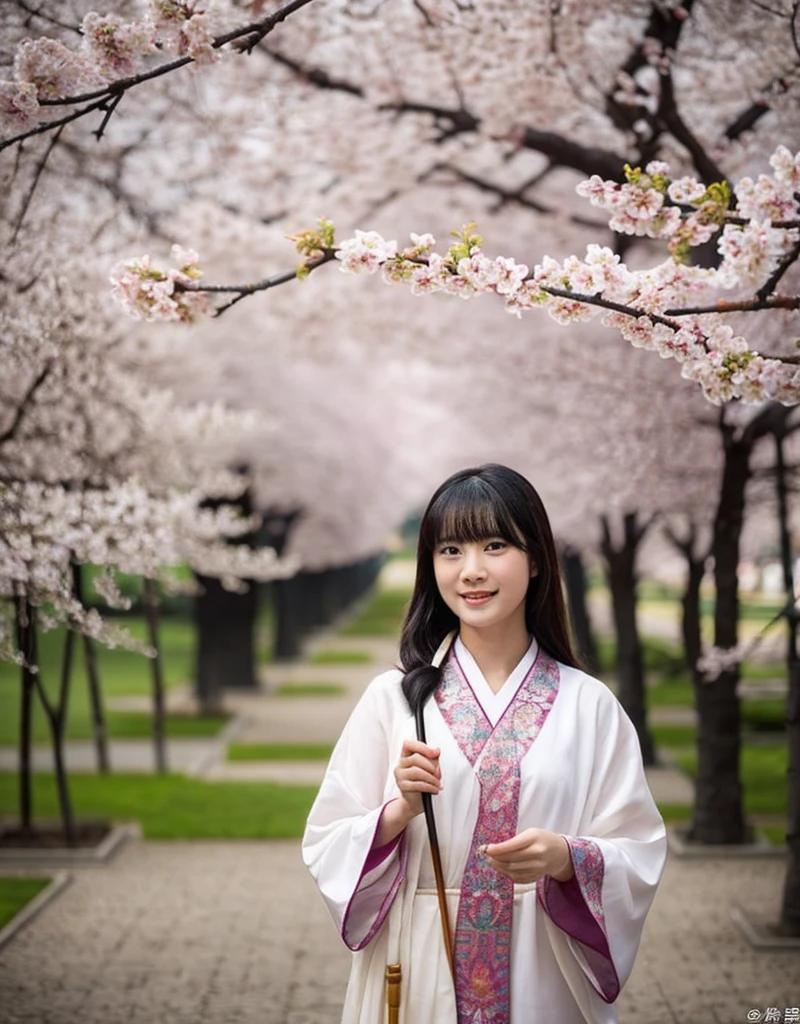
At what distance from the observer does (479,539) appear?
3.24 meters

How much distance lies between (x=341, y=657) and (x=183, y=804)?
54.3 feet

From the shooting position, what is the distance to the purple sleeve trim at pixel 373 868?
3.09 m

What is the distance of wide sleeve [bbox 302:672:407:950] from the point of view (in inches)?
122

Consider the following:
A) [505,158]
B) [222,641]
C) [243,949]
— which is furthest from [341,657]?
[243,949]

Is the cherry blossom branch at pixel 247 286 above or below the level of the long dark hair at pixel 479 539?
above

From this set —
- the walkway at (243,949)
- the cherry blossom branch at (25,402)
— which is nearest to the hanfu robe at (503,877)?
the walkway at (243,949)

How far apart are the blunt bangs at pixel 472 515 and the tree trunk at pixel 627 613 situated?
9.42 meters

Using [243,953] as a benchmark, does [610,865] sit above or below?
above

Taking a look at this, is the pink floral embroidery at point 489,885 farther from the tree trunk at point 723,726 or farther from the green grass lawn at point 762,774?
the green grass lawn at point 762,774

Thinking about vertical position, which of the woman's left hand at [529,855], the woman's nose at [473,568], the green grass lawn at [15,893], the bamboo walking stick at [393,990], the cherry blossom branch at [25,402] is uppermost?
the cherry blossom branch at [25,402]

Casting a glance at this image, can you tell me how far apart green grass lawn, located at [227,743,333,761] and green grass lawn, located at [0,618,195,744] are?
94.4 inches

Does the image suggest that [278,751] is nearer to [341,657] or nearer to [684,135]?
[684,135]

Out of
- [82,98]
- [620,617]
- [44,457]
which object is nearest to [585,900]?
[82,98]

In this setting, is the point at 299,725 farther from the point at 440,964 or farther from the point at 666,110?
the point at 440,964
